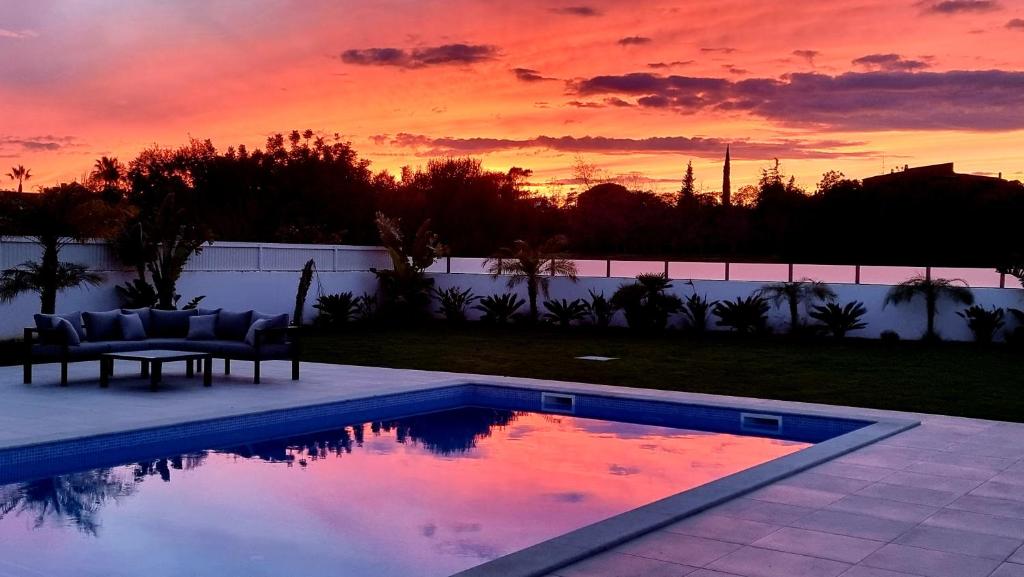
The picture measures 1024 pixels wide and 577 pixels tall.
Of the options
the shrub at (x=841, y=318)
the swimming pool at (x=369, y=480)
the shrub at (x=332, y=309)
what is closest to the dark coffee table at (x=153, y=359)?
the swimming pool at (x=369, y=480)

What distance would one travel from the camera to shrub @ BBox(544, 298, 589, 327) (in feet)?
72.5

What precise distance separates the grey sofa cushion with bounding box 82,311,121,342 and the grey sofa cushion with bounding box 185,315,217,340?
898 millimetres

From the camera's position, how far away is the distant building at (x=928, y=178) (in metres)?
29.6

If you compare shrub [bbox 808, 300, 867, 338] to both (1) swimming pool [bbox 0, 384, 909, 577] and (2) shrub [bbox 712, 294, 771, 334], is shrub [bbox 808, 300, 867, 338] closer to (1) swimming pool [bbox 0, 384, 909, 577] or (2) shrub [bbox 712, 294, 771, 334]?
(2) shrub [bbox 712, 294, 771, 334]

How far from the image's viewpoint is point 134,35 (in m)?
19.0

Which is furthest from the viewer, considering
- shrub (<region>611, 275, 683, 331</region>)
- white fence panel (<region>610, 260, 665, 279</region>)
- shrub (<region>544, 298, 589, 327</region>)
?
shrub (<region>544, 298, 589, 327</region>)

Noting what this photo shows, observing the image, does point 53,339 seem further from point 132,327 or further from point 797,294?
point 797,294

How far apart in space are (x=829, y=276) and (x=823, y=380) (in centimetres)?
717

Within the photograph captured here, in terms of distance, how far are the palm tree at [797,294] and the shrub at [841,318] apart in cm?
32

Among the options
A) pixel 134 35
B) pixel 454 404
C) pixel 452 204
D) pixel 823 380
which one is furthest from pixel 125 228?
pixel 452 204

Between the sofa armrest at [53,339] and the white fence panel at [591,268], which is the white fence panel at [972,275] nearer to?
the white fence panel at [591,268]

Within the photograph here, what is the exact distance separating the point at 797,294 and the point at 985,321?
335 centimetres

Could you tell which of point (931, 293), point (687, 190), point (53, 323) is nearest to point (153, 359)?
point (53, 323)

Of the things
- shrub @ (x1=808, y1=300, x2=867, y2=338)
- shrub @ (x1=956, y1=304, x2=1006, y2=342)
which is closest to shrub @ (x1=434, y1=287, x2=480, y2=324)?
shrub @ (x1=808, y1=300, x2=867, y2=338)
